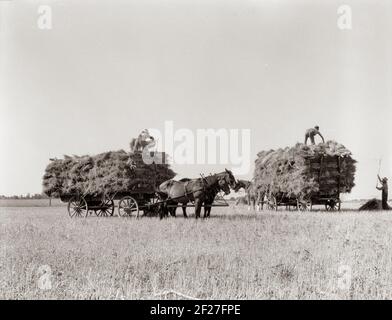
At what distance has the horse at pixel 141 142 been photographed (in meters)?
15.2

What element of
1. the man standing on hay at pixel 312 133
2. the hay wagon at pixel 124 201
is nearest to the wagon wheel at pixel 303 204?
the man standing on hay at pixel 312 133

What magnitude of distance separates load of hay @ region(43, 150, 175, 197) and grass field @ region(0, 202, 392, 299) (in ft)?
16.0

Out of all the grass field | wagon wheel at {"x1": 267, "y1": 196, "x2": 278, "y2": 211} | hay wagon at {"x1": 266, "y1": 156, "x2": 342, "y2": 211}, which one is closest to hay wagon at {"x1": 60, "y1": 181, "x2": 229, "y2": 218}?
the grass field

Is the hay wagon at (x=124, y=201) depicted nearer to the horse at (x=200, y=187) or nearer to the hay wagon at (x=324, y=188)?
the horse at (x=200, y=187)

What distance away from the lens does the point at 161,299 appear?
4977mm

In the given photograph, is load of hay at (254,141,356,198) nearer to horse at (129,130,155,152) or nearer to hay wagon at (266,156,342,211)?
hay wagon at (266,156,342,211)

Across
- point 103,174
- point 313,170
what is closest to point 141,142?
point 103,174

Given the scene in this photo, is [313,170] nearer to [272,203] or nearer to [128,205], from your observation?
[272,203]

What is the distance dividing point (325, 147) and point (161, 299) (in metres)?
15.6

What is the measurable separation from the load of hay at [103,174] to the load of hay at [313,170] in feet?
17.6

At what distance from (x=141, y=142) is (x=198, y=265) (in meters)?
9.30

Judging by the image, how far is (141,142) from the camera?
1548 cm
